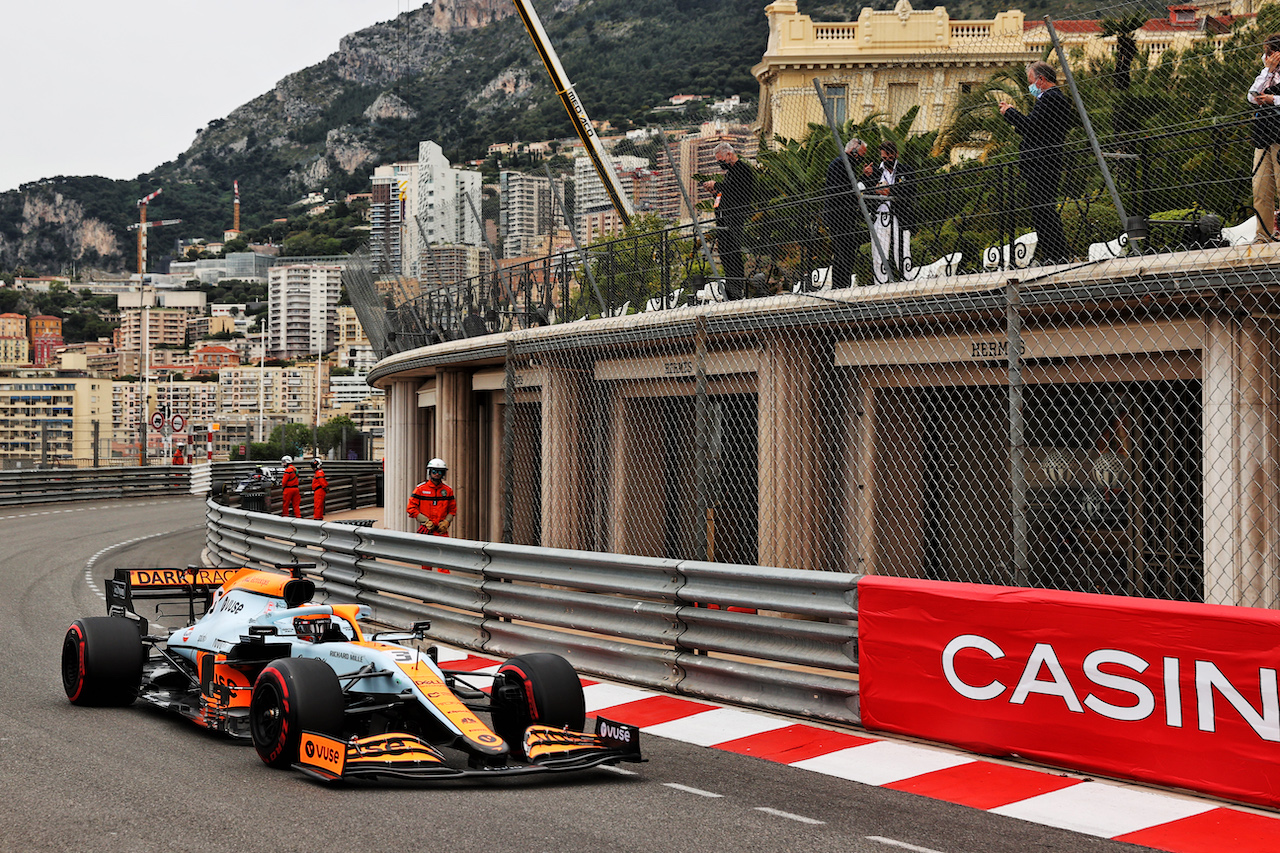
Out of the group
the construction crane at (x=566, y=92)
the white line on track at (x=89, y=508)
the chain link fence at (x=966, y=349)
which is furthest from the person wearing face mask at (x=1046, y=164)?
the white line on track at (x=89, y=508)

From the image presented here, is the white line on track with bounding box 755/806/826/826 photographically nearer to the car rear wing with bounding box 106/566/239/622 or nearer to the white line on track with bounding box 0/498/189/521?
the car rear wing with bounding box 106/566/239/622

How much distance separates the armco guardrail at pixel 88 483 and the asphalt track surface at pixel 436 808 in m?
26.0

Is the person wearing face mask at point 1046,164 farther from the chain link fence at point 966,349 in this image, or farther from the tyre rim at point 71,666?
the tyre rim at point 71,666

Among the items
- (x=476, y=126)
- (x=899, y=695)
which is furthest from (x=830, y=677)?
(x=476, y=126)

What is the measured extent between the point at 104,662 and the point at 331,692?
2.39 meters

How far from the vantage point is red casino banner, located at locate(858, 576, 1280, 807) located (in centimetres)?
573

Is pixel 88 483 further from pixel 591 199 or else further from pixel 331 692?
pixel 331 692

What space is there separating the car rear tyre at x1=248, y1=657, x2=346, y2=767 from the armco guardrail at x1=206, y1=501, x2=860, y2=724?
2.83 metres

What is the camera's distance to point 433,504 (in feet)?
44.9

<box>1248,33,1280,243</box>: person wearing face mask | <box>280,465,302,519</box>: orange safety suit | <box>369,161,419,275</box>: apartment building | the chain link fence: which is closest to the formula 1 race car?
the chain link fence

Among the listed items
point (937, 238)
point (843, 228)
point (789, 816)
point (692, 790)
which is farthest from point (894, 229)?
point (789, 816)

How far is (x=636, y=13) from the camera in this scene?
14325 cm

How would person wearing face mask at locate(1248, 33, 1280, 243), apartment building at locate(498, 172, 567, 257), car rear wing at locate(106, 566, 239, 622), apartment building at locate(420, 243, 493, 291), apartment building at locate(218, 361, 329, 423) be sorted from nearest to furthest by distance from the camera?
1. person wearing face mask at locate(1248, 33, 1280, 243)
2. car rear wing at locate(106, 566, 239, 622)
3. apartment building at locate(498, 172, 567, 257)
4. apartment building at locate(420, 243, 493, 291)
5. apartment building at locate(218, 361, 329, 423)

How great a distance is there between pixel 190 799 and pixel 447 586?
16.0ft
